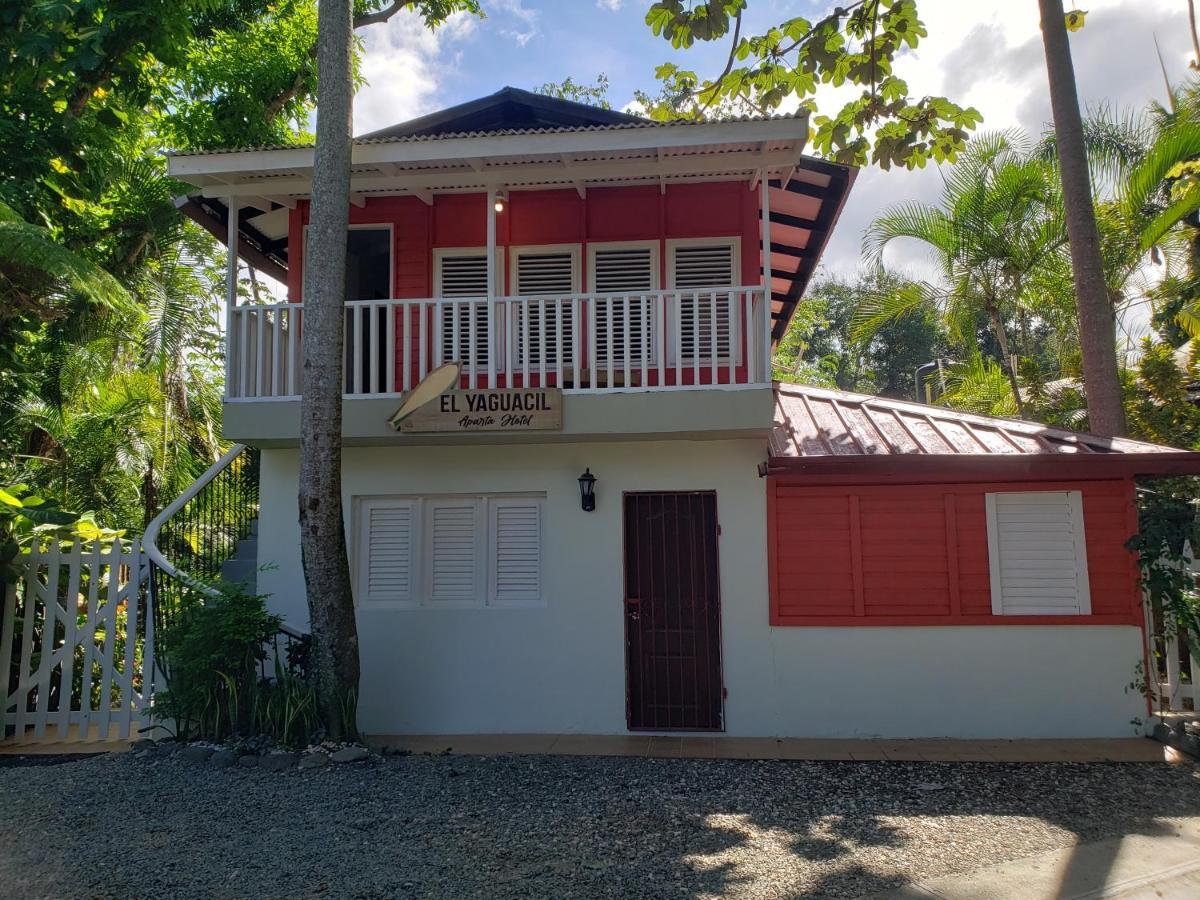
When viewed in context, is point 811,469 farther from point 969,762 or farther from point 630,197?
point 630,197

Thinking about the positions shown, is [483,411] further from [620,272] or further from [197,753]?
[197,753]

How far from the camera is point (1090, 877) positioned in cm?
457

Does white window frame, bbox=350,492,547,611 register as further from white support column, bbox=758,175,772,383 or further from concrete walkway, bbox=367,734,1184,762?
white support column, bbox=758,175,772,383

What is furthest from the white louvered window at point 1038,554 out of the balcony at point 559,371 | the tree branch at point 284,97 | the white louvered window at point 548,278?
the tree branch at point 284,97

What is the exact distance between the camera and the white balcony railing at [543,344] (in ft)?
25.8

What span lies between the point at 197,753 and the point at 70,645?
201 cm

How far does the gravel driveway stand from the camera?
4.43m

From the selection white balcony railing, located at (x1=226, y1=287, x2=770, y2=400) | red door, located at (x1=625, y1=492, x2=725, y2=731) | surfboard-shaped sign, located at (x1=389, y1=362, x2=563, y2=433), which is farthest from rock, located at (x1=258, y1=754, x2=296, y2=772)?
white balcony railing, located at (x1=226, y1=287, x2=770, y2=400)

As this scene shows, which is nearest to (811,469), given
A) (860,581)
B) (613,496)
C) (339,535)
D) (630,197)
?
(860,581)

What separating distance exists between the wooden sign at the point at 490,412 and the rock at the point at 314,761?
294 centimetres

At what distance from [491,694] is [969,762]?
4313 mm

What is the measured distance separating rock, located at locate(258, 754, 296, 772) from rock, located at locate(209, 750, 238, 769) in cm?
21

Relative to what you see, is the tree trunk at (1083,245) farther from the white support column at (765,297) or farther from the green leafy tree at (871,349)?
the green leafy tree at (871,349)

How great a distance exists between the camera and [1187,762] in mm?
6906
